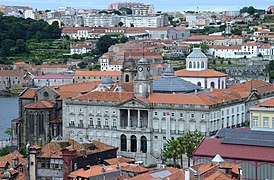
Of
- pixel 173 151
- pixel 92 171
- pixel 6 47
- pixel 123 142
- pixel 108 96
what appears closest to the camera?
pixel 92 171

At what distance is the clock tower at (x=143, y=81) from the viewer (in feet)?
166

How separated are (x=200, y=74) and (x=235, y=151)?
2368 centimetres

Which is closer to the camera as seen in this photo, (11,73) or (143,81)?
(143,81)

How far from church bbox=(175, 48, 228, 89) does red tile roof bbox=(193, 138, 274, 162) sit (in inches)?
863

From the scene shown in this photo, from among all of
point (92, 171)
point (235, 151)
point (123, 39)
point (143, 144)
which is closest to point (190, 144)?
point (235, 151)

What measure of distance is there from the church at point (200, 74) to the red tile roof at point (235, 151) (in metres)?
21.9

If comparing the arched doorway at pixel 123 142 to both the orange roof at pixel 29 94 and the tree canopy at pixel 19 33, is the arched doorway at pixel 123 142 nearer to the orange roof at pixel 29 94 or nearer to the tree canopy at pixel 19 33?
the orange roof at pixel 29 94

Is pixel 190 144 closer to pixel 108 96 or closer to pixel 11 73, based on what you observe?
pixel 108 96

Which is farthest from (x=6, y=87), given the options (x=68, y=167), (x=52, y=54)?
(x=68, y=167)

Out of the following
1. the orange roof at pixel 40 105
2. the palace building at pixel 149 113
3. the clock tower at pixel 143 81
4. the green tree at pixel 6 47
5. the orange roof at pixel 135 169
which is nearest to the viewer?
the orange roof at pixel 135 169

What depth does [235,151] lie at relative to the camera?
115 feet

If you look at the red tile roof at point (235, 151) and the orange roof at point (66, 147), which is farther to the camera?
the orange roof at point (66, 147)

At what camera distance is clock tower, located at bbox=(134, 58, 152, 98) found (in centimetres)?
5072

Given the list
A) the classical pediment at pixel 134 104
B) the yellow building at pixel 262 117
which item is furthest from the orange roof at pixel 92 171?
the classical pediment at pixel 134 104
